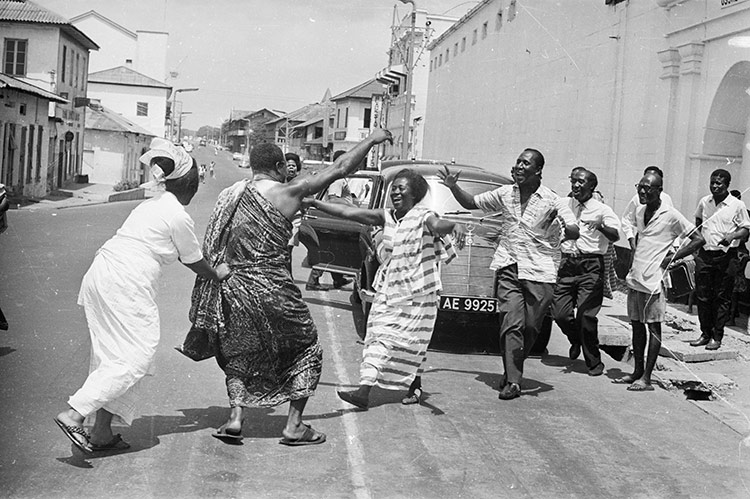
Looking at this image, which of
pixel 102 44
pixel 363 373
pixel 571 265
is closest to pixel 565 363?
pixel 571 265

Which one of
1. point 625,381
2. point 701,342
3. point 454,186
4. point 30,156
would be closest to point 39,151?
point 30,156

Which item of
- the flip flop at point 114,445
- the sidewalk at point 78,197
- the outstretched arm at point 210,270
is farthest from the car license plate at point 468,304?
the sidewalk at point 78,197

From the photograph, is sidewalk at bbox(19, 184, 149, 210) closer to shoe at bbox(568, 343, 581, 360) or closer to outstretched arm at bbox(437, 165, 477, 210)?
shoe at bbox(568, 343, 581, 360)

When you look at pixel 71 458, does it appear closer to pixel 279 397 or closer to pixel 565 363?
pixel 279 397

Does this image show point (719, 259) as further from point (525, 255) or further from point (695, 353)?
point (525, 255)

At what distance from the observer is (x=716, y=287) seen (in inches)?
385

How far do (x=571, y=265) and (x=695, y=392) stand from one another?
1614mm

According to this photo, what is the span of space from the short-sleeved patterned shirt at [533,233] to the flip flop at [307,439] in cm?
248

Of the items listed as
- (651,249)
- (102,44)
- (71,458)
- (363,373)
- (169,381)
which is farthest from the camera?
(102,44)

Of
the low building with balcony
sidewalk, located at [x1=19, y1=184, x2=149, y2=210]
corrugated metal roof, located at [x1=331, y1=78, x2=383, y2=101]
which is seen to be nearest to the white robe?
sidewalk, located at [x1=19, y1=184, x2=149, y2=210]

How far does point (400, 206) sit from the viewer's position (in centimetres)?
667

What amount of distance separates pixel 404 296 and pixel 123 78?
5746 centimetres

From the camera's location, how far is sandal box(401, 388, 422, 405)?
6812 mm

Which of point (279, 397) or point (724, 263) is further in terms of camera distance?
point (724, 263)
